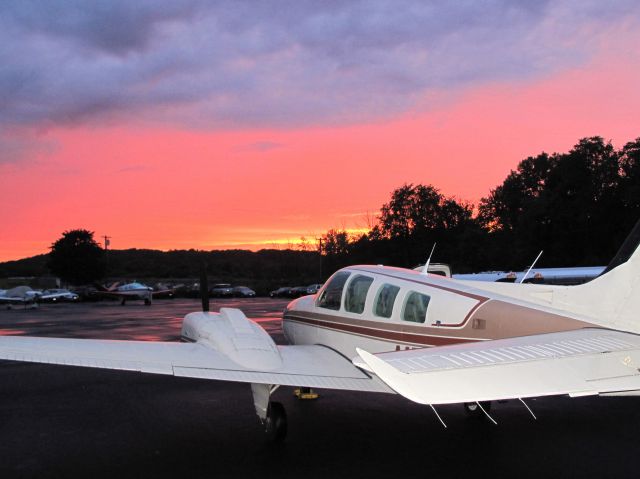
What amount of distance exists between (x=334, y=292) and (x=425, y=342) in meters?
→ 2.12

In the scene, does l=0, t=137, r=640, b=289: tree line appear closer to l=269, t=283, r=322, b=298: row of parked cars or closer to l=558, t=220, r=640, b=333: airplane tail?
l=269, t=283, r=322, b=298: row of parked cars

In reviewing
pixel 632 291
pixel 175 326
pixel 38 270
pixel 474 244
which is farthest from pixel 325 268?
pixel 38 270

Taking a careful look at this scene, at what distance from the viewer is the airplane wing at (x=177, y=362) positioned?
6.67m

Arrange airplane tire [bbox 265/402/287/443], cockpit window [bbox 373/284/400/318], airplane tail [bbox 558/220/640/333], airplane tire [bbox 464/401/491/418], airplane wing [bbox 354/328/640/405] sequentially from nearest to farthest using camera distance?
airplane wing [bbox 354/328/640/405]
airplane tail [bbox 558/220/640/333]
airplane tire [bbox 265/402/287/443]
cockpit window [bbox 373/284/400/318]
airplane tire [bbox 464/401/491/418]

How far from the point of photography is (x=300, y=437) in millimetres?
8047

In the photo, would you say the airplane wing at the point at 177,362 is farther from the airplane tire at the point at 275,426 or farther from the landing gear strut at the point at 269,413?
the airplane tire at the point at 275,426

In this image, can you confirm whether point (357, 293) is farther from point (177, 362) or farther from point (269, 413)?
point (177, 362)

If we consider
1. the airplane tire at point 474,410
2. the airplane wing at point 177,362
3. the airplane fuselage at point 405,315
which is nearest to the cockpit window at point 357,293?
the airplane fuselage at point 405,315

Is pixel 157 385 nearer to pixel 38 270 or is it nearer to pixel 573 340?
pixel 573 340

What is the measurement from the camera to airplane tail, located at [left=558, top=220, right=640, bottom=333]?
6.18 meters

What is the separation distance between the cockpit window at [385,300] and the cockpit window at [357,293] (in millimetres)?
318

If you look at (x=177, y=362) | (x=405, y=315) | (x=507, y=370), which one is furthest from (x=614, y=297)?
(x=177, y=362)

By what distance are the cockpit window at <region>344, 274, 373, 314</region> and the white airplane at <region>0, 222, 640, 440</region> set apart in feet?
0.05

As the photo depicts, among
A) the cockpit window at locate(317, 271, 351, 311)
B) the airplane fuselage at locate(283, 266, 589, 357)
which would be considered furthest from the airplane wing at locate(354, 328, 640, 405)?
the cockpit window at locate(317, 271, 351, 311)
